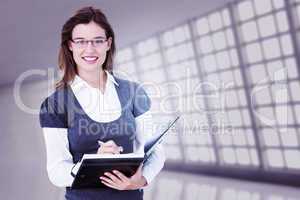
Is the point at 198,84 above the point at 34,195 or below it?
above

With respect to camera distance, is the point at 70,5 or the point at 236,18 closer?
the point at 70,5

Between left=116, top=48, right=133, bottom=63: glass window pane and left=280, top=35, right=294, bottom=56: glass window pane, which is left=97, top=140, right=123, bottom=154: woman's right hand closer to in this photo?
left=116, top=48, right=133, bottom=63: glass window pane

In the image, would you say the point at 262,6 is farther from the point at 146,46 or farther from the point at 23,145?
the point at 23,145

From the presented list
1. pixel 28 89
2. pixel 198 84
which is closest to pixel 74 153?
pixel 28 89

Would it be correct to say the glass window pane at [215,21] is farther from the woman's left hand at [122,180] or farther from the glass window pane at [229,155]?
the woman's left hand at [122,180]

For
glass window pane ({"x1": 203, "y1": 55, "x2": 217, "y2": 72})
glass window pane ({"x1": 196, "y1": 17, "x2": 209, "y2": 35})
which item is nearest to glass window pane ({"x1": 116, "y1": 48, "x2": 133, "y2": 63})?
glass window pane ({"x1": 196, "y1": 17, "x2": 209, "y2": 35})

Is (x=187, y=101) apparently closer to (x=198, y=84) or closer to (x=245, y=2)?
(x=198, y=84)

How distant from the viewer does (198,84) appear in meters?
3.87

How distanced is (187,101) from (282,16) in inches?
50.5

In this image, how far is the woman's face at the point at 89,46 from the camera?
159 centimetres

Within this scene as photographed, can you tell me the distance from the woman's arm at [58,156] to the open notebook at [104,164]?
0.04 metres

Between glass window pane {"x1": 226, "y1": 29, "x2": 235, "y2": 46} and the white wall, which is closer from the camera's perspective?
the white wall

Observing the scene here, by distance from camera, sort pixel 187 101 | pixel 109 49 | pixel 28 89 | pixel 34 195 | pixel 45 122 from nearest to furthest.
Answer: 1. pixel 45 122
2. pixel 109 49
3. pixel 28 89
4. pixel 34 195
5. pixel 187 101

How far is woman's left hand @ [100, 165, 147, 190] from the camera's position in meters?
1.48
